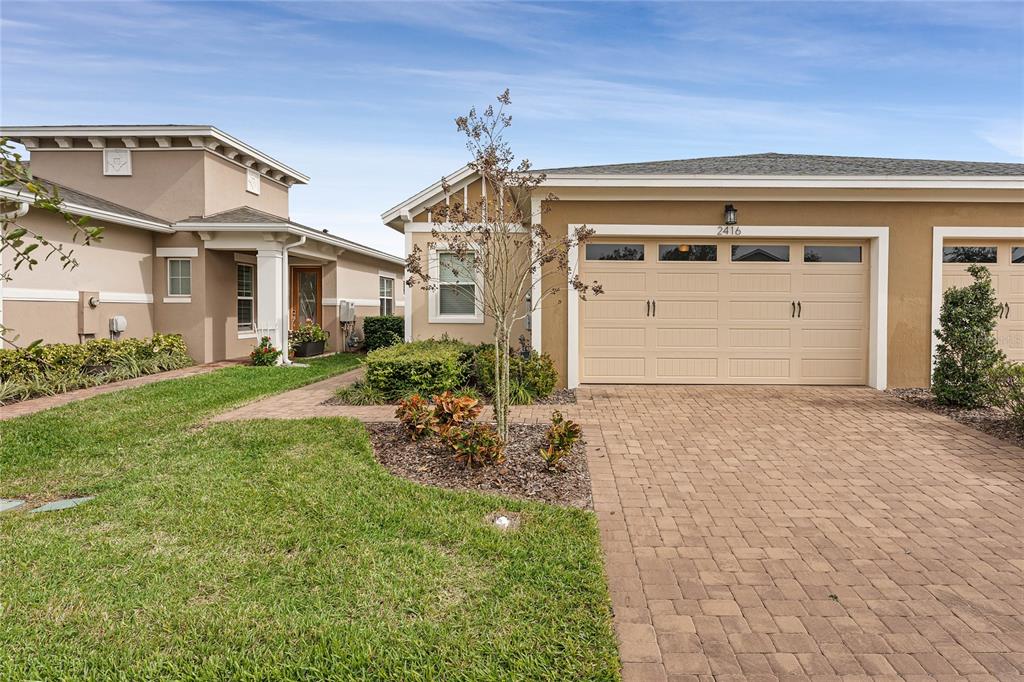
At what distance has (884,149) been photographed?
14.6 metres

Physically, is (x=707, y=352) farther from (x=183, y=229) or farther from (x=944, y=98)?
(x=183, y=229)

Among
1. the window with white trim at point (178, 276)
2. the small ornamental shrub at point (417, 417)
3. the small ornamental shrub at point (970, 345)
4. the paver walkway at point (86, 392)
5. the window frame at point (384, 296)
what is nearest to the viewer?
the small ornamental shrub at point (417, 417)

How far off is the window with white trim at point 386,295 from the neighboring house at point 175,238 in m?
4.91

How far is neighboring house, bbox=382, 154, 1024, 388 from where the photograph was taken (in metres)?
9.63

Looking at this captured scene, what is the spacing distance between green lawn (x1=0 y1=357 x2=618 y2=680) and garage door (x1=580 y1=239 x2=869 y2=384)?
18.6ft

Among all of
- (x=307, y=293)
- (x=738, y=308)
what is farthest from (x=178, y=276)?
(x=738, y=308)

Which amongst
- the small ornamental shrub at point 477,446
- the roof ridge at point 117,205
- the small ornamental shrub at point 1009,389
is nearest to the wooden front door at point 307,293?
the roof ridge at point 117,205

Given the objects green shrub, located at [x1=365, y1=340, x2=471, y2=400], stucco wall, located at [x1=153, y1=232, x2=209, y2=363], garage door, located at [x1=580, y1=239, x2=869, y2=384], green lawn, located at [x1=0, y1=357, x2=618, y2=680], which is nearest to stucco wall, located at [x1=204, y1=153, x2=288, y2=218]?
stucco wall, located at [x1=153, y1=232, x2=209, y2=363]

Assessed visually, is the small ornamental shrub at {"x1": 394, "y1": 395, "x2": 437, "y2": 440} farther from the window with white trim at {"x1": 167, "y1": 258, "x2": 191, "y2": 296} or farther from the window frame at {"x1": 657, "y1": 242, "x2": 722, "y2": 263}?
the window with white trim at {"x1": 167, "y1": 258, "x2": 191, "y2": 296}

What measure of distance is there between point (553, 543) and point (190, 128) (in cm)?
1405

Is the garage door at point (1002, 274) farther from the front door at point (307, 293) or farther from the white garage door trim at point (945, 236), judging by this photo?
the front door at point (307, 293)

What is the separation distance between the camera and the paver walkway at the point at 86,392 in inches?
327

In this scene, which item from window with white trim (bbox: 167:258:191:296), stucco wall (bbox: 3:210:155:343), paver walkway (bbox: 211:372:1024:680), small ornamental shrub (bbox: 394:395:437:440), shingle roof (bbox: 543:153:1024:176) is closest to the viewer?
paver walkway (bbox: 211:372:1024:680)

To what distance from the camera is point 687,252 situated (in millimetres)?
10031
